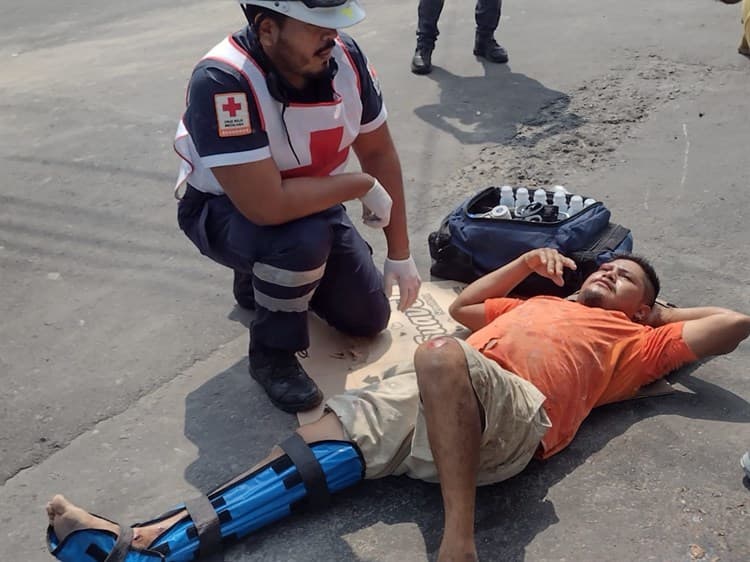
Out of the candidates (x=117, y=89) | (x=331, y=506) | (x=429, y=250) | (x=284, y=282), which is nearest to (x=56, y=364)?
(x=284, y=282)

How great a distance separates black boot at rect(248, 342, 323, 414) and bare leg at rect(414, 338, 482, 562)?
648 mm

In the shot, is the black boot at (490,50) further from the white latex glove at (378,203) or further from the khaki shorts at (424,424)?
the khaki shorts at (424,424)

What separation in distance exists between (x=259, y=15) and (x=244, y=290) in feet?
3.62

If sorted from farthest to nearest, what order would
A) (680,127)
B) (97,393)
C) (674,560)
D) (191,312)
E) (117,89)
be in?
1. (117,89)
2. (680,127)
3. (191,312)
4. (97,393)
5. (674,560)

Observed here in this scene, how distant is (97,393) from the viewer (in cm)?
297

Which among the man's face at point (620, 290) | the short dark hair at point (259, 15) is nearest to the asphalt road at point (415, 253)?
the man's face at point (620, 290)

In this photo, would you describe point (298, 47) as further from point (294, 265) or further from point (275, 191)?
point (294, 265)

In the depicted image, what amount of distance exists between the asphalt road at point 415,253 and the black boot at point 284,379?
6 cm

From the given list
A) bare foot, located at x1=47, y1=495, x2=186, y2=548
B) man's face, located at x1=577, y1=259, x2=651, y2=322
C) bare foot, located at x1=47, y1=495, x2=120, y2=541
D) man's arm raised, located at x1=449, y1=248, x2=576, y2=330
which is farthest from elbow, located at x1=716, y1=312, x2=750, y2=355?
bare foot, located at x1=47, y1=495, x2=120, y2=541

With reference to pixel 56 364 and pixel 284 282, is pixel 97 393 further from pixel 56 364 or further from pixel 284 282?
pixel 284 282

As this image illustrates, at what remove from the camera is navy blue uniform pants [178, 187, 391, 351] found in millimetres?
2723

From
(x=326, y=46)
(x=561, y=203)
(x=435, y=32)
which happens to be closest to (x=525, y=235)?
(x=561, y=203)

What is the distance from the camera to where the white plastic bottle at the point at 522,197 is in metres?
3.52

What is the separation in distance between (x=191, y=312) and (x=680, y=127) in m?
2.75
